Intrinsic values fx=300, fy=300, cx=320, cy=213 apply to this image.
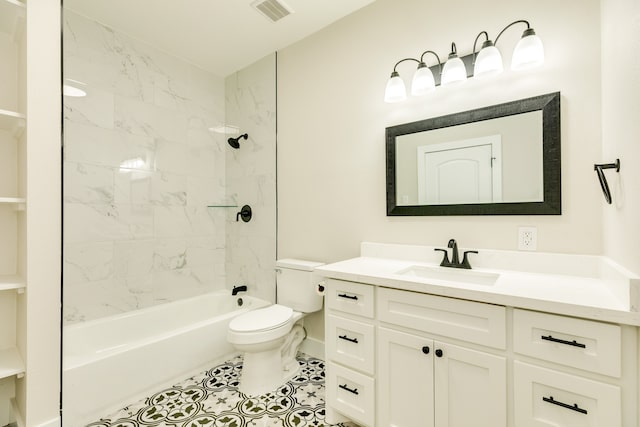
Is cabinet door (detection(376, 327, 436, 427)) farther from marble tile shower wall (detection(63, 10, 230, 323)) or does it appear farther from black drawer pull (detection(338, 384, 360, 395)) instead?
marble tile shower wall (detection(63, 10, 230, 323))

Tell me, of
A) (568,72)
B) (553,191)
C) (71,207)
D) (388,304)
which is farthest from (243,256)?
(568,72)

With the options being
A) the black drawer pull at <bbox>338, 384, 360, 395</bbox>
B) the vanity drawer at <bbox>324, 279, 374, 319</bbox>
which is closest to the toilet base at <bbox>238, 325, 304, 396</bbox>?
the black drawer pull at <bbox>338, 384, 360, 395</bbox>

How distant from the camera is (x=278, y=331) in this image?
1.97m

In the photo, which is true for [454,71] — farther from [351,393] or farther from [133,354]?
[133,354]

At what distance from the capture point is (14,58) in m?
1.63

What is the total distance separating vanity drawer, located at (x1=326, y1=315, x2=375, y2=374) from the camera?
151 centimetres

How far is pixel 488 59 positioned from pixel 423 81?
342 millimetres

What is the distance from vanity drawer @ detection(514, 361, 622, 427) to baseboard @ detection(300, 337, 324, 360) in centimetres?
153

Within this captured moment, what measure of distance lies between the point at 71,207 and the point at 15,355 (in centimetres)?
105

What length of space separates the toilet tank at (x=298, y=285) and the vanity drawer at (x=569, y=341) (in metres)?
1.37

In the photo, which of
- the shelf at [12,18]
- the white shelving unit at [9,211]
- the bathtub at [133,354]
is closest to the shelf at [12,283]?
the white shelving unit at [9,211]

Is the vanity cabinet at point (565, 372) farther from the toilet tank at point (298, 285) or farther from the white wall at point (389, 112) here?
the toilet tank at point (298, 285)

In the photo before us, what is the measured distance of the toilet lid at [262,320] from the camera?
1.93m

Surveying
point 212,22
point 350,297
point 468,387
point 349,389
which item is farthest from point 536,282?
point 212,22
